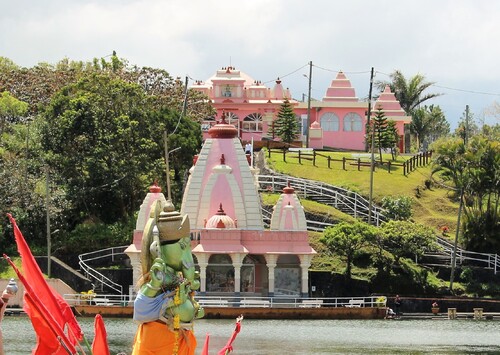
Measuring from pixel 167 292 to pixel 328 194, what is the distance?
177ft

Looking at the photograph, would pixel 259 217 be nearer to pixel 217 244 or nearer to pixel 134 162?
pixel 217 244

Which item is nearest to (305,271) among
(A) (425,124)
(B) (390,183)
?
(B) (390,183)

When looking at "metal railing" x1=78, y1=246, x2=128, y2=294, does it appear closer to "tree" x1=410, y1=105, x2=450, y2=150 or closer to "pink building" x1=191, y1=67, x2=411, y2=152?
"pink building" x1=191, y1=67, x2=411, y2=152

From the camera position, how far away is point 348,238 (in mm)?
60156

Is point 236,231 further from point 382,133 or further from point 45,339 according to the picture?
point 45,339

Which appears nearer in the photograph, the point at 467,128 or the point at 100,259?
the point at 100,259

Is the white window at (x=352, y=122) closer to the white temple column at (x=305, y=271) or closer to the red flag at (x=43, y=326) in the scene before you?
the white temple column at (x=305, y=271)

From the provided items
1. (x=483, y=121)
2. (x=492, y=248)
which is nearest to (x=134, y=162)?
(x=492, y=248)

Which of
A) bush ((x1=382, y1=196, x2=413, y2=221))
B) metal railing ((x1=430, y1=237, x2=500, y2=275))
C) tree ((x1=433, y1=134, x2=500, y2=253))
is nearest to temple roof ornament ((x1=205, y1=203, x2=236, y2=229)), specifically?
metal railing ((x1=430, y1=237, x2=500, y2=275))

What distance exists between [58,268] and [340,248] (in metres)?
11.6

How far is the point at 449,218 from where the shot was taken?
234ft

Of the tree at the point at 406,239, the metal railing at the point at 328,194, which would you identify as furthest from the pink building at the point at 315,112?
the tree at the point at 406,239

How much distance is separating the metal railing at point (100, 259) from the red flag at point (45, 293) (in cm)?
3908

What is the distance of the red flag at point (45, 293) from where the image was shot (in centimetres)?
1753
